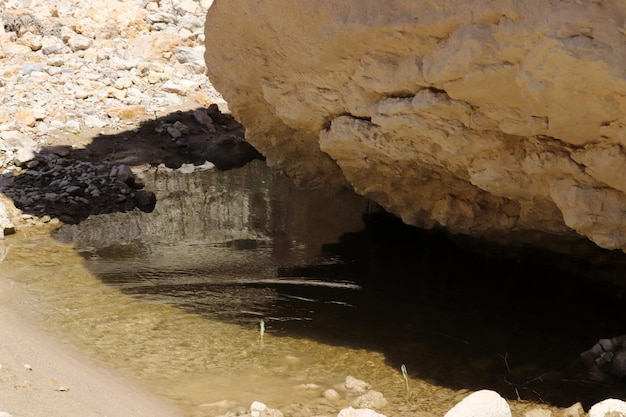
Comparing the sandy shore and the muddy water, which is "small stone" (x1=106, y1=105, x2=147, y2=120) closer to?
the muddy water

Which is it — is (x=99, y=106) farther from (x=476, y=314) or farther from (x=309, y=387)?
(x=309, y=387)

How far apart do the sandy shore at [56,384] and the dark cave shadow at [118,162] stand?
8.93ft

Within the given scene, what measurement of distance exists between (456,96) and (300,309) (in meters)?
2.02

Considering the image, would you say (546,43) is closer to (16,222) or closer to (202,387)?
(202,387)

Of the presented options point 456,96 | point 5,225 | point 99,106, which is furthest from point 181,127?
point 456,96

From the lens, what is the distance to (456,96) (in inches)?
185

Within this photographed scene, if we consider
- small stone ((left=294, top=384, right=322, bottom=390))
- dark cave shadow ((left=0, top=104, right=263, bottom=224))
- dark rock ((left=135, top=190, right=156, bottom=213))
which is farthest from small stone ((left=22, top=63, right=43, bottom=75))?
small stone ((left=294, top=384, right=322, bottom=390))

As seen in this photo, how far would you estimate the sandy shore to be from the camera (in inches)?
151

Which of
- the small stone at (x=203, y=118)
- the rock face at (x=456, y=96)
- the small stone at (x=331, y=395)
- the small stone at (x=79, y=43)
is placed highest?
the small stone at (x=79, y=43)

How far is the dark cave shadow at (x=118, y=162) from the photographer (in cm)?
792

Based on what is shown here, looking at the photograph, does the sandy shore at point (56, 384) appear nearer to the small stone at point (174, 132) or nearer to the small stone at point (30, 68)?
the small stone at point (174, 132)

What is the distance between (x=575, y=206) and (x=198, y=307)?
2594mm

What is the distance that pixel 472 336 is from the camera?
553 centimetres

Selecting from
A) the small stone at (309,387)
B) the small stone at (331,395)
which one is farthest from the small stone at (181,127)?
the small stone at (331,395)
